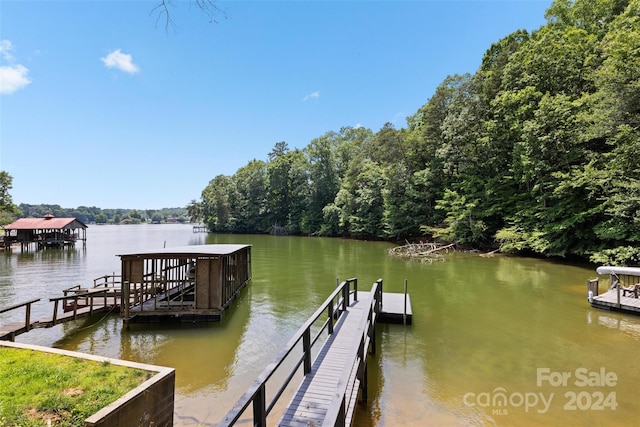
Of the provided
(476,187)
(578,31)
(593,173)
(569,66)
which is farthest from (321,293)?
(578,31)

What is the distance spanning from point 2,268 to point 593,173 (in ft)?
128

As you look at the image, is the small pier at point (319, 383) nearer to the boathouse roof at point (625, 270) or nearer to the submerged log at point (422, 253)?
the boathouse roof at point (625, 270)

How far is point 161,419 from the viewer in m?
4.51

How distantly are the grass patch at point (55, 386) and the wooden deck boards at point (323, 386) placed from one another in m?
2.28

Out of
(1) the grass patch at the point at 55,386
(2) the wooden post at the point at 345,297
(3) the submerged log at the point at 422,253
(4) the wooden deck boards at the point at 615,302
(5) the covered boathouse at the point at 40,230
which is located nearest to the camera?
(1) the grass patch at the point at 55,386

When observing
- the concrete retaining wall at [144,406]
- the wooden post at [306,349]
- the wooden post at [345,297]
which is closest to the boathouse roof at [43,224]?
the wooden post at [345,297]

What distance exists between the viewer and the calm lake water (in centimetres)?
575

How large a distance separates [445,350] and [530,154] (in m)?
21.5

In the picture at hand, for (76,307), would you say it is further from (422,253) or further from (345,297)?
(422,253)

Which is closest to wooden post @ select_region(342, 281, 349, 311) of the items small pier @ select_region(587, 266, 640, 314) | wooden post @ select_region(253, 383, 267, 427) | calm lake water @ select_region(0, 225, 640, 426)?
calm lake water @ select_region(0, 225, 640, 426)

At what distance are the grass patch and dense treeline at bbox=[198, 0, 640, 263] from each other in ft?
73.1

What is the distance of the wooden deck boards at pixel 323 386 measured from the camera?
14.0ft

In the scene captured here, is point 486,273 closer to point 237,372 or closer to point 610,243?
point 610,243

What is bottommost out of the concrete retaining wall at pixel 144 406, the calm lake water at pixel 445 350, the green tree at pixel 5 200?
the calm lake water at pixel 445 350
